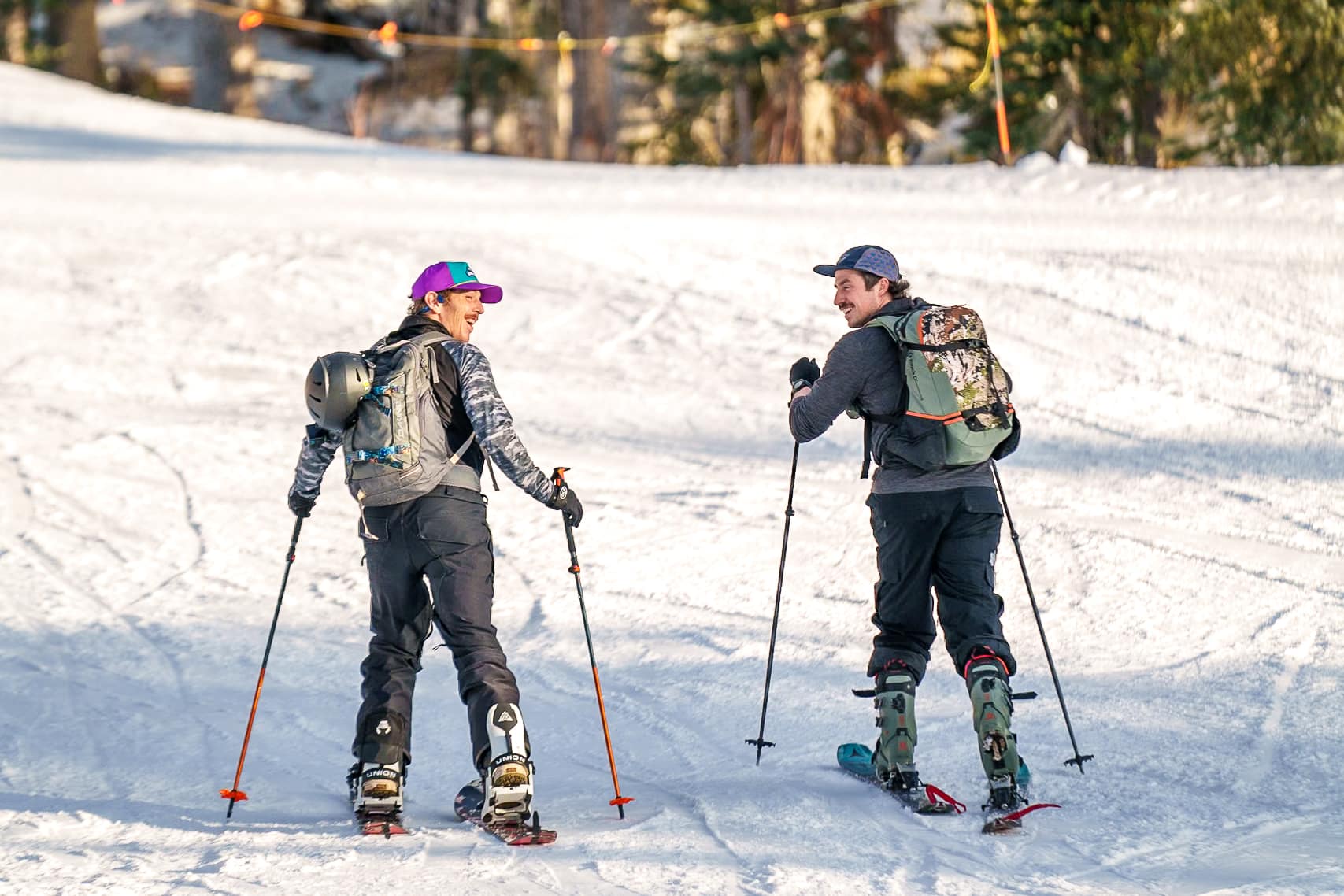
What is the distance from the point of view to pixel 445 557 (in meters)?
5.04

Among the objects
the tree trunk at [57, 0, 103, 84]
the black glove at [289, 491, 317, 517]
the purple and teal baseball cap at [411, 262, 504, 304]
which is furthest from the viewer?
the tree trunk at [57, 0, 103, 84]

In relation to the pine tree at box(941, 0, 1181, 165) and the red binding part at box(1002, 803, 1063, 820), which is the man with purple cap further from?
the pine tree at box(941, 0, 1181, 165)

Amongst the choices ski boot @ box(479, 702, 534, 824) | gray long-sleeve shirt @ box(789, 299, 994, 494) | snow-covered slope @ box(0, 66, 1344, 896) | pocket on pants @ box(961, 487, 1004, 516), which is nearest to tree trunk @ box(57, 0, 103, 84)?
snow-covered slope @ box(0, 66, 1344, 896)

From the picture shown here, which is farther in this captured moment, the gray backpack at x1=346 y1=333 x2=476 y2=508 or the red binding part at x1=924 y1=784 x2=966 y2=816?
the red binding part at x1=924 y1=784 x2=966 y2=816

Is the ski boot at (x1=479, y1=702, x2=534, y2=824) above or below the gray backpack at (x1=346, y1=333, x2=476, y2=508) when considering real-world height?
below

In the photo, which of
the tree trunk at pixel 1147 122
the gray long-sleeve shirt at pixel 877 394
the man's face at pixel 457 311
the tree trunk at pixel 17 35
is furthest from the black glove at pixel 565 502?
the tree trunk at pixel 17 35

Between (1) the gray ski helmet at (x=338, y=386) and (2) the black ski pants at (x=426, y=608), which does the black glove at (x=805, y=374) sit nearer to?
(2) the black ski pants at (x=426, y=608)

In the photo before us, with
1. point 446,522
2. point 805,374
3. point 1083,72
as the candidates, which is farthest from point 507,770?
point 1083,72

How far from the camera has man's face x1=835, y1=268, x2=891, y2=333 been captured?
5.29m

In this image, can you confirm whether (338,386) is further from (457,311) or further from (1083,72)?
(1083,72)

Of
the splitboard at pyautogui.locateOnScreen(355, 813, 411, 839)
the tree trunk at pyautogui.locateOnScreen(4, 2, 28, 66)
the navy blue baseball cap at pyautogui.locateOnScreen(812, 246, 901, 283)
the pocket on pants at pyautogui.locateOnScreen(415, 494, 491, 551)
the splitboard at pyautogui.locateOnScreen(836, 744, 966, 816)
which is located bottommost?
the splitboard at pyautogui.locateOnScreen(355, 813, 411, 839)

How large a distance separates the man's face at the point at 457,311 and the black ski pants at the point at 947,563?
159 cm

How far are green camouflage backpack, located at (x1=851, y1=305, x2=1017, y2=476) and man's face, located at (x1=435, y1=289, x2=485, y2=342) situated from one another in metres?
1.46

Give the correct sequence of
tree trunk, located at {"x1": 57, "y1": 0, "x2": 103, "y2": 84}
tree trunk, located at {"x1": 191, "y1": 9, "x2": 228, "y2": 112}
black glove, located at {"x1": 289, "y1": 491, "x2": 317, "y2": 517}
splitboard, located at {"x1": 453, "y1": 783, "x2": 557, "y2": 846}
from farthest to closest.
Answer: tree trunk, located at {"x1": 57, "y1": 0, "x2": 103, "y2": 84}
tree trunk, located at {"x1": 191, "y1": 9, "x2": 228, "y2": 112}
black glove, located at {"x1": 289, "y1": 491, "x2": 317, "y2": 517}
splitboard, located at {"x1": 453, "y1": 783, "x2": 557, "y2": 846}
